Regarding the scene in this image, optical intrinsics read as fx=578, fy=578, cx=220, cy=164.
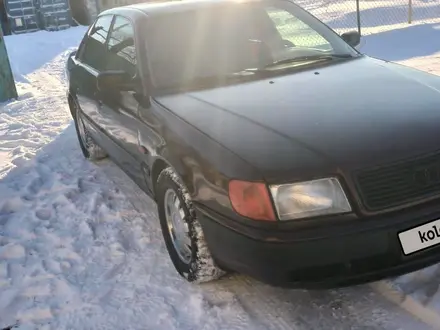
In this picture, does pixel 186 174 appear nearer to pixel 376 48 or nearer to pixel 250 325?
pixel 250 325

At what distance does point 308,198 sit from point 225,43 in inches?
66.5

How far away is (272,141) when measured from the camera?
2.72 metres

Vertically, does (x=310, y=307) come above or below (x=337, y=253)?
below

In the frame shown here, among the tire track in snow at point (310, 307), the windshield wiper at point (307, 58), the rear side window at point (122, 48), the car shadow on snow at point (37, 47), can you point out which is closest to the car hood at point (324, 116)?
the windshield wiper at point (307, 58)

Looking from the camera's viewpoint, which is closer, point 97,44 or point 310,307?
point 310,307

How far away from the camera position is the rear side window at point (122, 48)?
396 cm

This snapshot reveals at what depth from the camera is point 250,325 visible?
285 cm

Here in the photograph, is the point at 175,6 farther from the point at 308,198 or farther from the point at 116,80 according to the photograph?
the point at 308,198

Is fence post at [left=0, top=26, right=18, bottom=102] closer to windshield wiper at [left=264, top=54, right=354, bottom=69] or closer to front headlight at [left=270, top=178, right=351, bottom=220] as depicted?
windshield wiper at [left=264, top=54, right=354, bottom=69]

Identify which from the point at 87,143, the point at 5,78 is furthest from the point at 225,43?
the point at 5,78

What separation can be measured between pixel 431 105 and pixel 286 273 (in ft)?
4.09

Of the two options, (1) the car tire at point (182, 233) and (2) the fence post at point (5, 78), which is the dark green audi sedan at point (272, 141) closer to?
(1) the car tire at point (182, 233)

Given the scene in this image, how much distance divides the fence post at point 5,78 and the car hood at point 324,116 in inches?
258

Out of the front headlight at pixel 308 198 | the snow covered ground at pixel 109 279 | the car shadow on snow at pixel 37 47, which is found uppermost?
the front headlight at pixel 308 198
